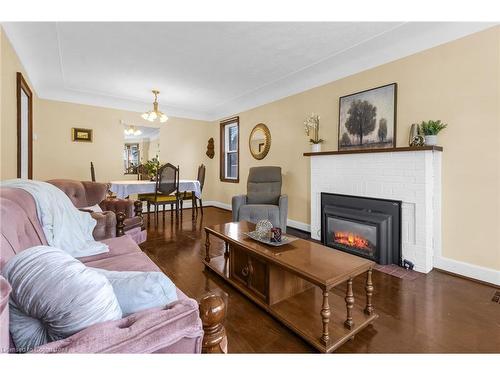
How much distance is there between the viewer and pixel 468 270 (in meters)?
2.29

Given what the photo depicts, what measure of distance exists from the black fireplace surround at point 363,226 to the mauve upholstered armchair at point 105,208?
2237mm

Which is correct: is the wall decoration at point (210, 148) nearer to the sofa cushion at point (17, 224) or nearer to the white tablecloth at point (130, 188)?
the white tablecloth at point (130, 188)

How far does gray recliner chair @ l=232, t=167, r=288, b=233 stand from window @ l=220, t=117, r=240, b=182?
1564mm

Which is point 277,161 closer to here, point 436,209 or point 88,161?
point 436,209

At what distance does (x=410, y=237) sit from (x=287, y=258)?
5.39ft

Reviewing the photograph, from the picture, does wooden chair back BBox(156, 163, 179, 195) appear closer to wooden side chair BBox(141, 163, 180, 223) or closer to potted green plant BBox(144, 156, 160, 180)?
wooden side chair BBox(141, 163, 180, 223)

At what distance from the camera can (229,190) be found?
5812mm

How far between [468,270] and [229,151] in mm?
→ 4646

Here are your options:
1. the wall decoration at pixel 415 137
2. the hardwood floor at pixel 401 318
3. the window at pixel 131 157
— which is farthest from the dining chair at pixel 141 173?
the wall decoration at pixel 415 137

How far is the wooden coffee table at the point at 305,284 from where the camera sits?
4.55 feet

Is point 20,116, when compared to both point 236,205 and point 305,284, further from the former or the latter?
point 305,284

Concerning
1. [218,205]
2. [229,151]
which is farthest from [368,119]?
[218,205]

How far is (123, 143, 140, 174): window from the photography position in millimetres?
5172

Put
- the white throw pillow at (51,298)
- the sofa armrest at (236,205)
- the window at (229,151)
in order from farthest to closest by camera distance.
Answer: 1. the window at (229,151)
2. the sofa armrest at (236,205)
3. the white throw pillow at (51,298)
